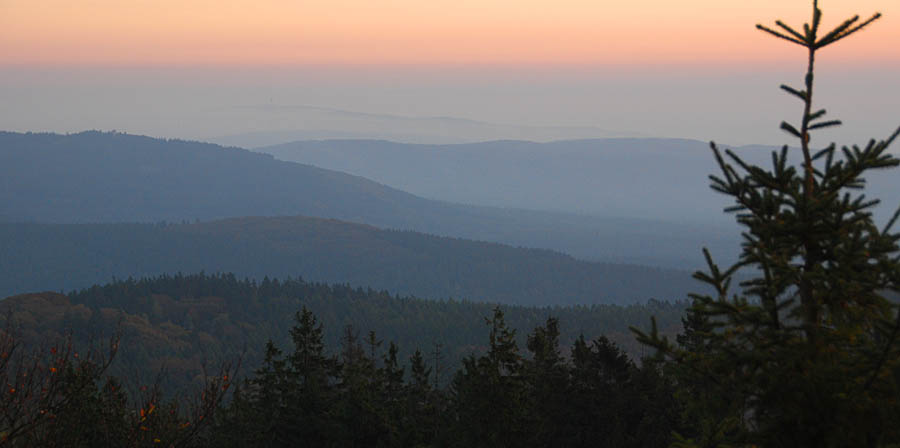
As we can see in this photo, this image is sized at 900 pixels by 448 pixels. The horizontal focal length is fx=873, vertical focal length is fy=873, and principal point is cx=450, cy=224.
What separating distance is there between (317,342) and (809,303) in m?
34.1

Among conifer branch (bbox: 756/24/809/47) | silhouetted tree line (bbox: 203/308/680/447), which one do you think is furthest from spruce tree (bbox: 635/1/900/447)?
silhouetted tree line (bbox: 203/308/680/447)

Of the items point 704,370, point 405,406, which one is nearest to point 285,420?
point 405,406

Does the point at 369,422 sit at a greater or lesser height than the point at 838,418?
lesser

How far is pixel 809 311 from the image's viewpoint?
13.1 metres

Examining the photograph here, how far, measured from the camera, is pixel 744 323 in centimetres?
1290

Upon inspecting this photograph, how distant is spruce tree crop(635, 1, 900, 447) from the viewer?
12.3 meters

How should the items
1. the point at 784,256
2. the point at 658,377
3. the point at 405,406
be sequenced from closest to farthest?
1. the point at 784,256
2. the point at 658,377
3. the point at 405,406

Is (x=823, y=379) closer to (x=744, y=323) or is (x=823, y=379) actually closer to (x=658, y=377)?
(x=744, y=323)

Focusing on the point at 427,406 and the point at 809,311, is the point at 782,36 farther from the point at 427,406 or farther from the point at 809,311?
the point at 427,406

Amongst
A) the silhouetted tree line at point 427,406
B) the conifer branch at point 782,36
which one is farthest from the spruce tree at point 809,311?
the silhouetted tree line at point 427,406

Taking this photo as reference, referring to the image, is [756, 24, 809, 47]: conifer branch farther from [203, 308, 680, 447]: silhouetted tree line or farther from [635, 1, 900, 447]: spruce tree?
[203, 308, 680, 447]: silhouetted tree line

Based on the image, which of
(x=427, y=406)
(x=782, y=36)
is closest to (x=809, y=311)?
(x=782, y=36)

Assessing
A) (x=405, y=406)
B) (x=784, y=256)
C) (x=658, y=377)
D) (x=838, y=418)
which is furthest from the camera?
(x=405, y=406)

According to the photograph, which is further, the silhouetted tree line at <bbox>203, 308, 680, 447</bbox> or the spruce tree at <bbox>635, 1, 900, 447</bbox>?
the silhouetted tree line at <bbox>203, 308, 680, 447</bbox>
